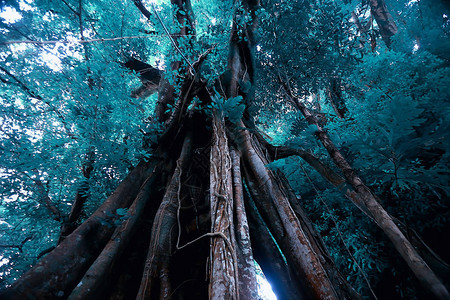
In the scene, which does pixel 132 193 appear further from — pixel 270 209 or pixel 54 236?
pixel 54 236

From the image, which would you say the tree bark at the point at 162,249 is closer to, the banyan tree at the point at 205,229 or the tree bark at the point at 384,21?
the banyan tree at the point at 205,229

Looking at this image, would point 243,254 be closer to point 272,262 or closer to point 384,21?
point 272,262

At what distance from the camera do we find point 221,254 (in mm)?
1239

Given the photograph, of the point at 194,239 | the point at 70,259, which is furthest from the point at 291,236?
the point at 70,259

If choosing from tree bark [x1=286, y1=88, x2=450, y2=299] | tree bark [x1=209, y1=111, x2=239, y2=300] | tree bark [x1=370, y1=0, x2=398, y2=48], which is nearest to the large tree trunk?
tree bark [x1=209, y1=111, x2=239, y2=300]

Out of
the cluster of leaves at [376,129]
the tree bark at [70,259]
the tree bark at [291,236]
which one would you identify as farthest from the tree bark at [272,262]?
the tree bark at [70,259]

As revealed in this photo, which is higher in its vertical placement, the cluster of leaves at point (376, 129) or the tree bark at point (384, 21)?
the tree bark at point (384, 21)

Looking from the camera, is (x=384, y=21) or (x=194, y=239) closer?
(x=194, y=239)

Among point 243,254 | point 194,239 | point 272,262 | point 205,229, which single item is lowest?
point 243,254

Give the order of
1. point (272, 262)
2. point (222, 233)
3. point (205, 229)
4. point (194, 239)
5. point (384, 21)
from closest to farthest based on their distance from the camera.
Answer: point (222, 233), point (272, 262), point (194, 239), point (205, 229), point (384, 21)

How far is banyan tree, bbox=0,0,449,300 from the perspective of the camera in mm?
1324

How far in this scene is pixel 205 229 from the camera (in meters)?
2.33

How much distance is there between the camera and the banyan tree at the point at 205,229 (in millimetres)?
1324

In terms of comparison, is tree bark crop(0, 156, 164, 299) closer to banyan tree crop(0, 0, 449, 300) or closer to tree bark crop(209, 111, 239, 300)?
banyan tree crop(0, 0, 449, 300)
